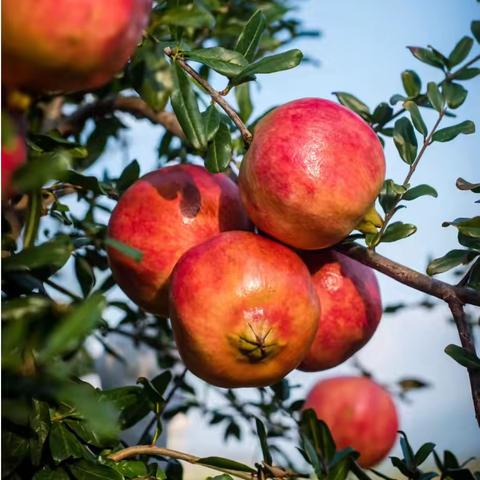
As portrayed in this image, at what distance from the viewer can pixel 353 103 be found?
124cm

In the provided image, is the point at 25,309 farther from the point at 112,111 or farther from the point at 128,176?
the point at 112,111

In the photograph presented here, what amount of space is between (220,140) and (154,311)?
24cm

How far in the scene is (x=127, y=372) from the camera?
209 cm

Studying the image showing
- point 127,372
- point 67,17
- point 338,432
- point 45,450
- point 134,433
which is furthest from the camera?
point 127,372

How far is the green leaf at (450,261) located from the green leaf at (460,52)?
0.34m

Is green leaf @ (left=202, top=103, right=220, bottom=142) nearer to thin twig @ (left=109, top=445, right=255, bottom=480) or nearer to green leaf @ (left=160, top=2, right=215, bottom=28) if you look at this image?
green leaf @ (left=160, top=2, right=215, bottom=28)

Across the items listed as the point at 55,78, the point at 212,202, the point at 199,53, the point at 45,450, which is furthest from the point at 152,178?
the point at 55,78

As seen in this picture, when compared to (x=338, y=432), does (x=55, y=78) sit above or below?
above

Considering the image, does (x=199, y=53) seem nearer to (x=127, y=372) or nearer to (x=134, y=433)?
(x=134, y=433)

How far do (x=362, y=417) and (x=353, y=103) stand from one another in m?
0.52

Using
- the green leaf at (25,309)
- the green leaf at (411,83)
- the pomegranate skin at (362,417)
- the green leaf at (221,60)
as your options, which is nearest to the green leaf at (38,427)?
the green leaf at (25,309)

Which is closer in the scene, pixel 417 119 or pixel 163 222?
pixel 163 222

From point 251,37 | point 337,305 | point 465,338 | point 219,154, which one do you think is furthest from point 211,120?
point 465,338

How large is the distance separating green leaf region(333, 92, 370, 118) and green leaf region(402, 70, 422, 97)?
69 mm
